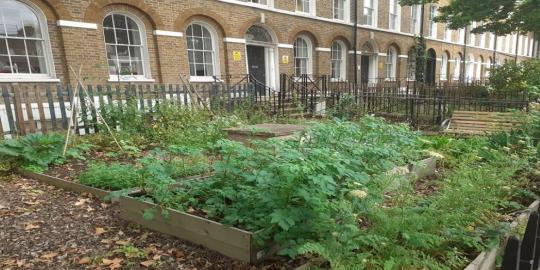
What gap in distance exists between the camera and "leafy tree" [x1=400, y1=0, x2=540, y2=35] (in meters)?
13.8

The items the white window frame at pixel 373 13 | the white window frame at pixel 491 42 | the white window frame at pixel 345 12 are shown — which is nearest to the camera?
the white window frame at pixel 345 12

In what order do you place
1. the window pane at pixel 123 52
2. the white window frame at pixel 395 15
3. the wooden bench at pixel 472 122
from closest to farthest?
the wooden bench at pixel 472 122
the window pane at pixel 123 52
the white window frame at pixel 395 15

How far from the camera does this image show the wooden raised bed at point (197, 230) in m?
2.67

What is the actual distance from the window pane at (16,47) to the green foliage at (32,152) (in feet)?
17.8

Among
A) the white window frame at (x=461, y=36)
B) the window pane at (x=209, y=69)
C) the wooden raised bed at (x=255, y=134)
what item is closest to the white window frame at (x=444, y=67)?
the white window frame at (x=461, y=36)

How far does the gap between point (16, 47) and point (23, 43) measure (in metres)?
0.20

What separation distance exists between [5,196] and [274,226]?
3616 millimetres

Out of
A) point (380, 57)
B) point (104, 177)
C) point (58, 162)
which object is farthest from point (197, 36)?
point (380, 57)

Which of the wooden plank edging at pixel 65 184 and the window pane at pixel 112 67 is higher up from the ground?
the window pane at pixel 112 67

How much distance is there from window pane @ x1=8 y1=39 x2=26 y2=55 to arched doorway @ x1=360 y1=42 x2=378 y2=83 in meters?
17.0

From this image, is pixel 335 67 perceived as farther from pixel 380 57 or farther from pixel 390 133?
pixel 390 133

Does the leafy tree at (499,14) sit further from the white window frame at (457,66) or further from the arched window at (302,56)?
the white window frame at (457,66)

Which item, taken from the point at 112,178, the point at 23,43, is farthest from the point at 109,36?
the point at 112,178

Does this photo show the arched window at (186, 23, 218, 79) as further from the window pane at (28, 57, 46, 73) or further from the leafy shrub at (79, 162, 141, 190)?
the leafy shrub at (79, 162, 141, 190)
